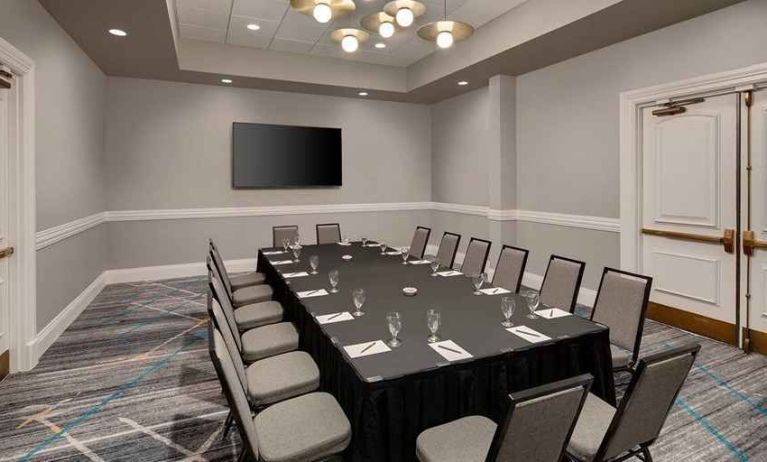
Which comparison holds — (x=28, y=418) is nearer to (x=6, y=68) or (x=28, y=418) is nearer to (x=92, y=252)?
(x=6, y=68)

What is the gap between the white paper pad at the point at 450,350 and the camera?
1.84m

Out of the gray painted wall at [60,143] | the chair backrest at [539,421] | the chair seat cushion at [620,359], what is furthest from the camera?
the gray painted wall at [60,143]

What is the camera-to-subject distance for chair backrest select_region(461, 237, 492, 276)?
400 cm

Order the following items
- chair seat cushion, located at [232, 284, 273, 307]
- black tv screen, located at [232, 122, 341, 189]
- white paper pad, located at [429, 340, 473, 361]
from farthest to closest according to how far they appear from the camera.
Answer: black tv screen, located at [232, 122, 341, 189], chair seat cushion, located at [232, 284, 273, 307], white paper pad, located at [429, 340, 473, 361]

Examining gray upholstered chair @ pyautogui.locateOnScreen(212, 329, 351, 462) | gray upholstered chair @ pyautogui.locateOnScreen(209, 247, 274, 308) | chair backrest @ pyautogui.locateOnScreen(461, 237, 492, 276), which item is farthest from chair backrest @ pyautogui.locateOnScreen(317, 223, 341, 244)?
gray upholstered chair @ pyautogui.locateOnScreen(212, 329, 351, 462)

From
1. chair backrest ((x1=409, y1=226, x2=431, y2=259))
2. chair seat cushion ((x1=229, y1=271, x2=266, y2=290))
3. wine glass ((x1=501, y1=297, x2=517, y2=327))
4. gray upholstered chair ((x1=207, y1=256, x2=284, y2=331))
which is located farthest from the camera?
chair backrest ((x1=409, y1=226, x2=431, y2=259))

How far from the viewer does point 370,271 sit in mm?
3570

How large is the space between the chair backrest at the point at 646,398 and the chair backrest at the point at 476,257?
233 centimetres

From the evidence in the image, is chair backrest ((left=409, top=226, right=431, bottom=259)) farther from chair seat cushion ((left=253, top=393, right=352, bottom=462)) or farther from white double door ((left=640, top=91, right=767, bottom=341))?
chair seat cushion ((left=253, top=393, right=352, bottom=462))

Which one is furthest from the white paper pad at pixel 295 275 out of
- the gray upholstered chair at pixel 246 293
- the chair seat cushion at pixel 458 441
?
the chair seat cushion at pixel 458 441

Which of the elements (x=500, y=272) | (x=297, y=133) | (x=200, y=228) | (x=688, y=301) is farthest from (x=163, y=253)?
(x=688, y=301)

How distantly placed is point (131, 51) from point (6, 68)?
80.1 inches

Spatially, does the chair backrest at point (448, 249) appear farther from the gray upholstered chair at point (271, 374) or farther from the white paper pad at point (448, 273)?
the gray upholstered chair at point (271, 374)

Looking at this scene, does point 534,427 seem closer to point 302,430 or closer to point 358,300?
point 302,430
